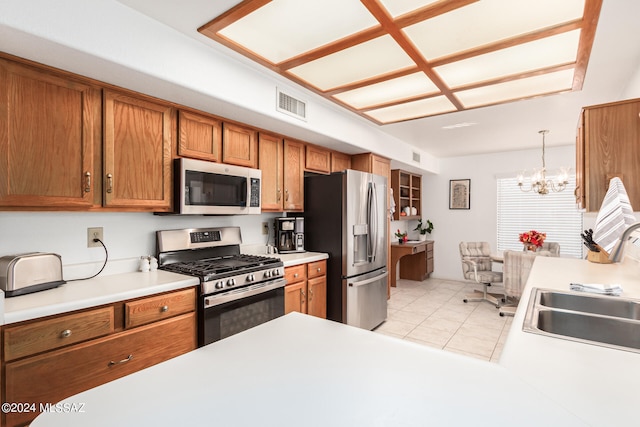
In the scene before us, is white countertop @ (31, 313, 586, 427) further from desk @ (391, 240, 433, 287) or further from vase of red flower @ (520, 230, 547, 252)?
desk @ (391, 240, 433, 287)

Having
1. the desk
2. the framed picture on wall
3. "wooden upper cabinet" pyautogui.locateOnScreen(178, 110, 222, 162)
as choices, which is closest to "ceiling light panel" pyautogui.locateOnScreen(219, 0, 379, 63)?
"wooden upper cabinet" pyautogui.locateOnScreen(178, 110, 222, 162)

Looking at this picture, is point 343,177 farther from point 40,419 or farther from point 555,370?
point 40,419

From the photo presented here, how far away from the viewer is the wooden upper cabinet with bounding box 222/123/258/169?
2762 millimetres

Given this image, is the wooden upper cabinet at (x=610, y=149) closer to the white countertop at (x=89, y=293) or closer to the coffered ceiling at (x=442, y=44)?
the coffered ceiling at (x=442, y=44)

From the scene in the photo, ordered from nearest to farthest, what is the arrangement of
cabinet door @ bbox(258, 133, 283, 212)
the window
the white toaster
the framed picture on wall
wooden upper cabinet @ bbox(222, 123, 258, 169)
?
the white toaster < wooden upper cabinet @ bbox(222, 123, 258, 169) < cabinet door @ bbox(258, 133, 283, 212) < the window < the framed picture on wall

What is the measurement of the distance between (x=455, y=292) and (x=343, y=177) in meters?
3.42

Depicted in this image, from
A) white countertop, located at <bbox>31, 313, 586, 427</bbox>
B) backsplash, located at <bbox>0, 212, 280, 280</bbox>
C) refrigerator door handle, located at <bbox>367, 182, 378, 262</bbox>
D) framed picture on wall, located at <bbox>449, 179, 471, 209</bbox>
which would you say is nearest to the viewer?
white countertop, located at <bbox>31, 313, 586, 427</bbox>

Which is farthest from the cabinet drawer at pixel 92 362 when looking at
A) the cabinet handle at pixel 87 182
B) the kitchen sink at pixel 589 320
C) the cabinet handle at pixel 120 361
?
the kitchen sink at pixel 589 320

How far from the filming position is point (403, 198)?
6203 millimetres

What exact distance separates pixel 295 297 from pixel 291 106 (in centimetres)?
177

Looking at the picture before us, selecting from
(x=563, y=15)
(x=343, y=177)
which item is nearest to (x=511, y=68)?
(x=563, y=15)

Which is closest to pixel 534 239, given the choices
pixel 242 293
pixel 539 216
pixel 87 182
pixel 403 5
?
pixel 539 216

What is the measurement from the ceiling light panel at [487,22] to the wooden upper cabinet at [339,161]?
1.96 metres

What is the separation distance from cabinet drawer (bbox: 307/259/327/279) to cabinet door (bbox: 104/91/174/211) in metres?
1.44
